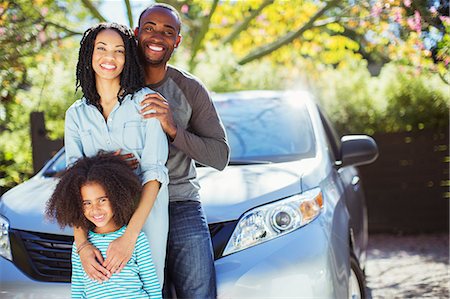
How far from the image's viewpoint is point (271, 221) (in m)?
3.11

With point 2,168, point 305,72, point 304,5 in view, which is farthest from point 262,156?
point 305,72

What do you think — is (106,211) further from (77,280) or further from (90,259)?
(77,280)

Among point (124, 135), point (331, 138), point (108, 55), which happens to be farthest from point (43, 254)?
point (331, 138)

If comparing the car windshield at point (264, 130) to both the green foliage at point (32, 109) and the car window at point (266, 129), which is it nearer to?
the car window at point (266, 129)

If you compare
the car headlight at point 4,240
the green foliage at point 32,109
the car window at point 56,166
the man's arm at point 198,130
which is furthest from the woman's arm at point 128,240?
the green foliage at point 32,109

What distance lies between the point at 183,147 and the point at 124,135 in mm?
252

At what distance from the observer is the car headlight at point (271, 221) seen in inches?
120

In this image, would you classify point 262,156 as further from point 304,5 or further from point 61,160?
point 304,5

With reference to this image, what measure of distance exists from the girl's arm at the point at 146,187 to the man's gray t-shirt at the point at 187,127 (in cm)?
17

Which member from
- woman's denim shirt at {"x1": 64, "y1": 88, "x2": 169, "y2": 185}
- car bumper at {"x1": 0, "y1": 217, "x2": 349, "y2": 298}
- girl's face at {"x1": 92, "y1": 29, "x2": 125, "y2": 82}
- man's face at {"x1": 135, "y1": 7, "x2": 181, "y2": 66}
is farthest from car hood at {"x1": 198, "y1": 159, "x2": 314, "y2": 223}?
girl's face at {"x1": 92, "y1": 29, "x2": 125, "y2": 82}

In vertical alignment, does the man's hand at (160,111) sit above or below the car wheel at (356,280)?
above

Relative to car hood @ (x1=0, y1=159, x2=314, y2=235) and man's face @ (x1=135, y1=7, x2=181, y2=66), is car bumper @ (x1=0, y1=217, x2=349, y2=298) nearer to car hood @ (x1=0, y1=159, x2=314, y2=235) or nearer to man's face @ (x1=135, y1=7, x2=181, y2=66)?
car hood @ (x1=0, y1=159, x2=314, y2=235)

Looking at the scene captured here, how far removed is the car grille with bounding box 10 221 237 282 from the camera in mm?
3096

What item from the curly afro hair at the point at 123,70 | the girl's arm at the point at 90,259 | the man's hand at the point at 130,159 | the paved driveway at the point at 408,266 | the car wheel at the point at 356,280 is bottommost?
the paved driveway at the point at 408,266
